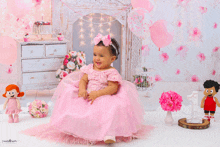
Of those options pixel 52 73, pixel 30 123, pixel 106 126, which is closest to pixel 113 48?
pixel 106 126

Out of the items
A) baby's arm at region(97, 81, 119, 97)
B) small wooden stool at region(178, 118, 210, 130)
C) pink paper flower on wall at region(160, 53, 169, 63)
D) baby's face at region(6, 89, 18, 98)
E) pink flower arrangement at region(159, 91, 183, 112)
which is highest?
pink paper flower on wall at region(160, 53, 169, 63)

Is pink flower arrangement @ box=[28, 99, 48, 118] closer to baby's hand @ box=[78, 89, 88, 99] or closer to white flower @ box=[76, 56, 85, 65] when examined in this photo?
baby's hand @ box=[78, 89, 88, 99]

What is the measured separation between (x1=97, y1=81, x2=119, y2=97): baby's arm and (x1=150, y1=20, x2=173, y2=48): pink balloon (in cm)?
241

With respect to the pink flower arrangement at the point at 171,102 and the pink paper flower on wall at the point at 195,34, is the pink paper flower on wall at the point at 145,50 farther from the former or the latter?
the pink flower arrangement at the point at 171,102

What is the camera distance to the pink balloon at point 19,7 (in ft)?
15.7

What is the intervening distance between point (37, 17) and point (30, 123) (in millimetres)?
2185

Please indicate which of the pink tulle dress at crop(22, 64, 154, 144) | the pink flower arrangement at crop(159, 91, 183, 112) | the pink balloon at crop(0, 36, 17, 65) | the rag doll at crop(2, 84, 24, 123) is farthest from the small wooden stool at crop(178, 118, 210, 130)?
the pink balloon at crop(0, 36, 17, 65)

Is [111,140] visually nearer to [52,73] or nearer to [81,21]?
[52,73]

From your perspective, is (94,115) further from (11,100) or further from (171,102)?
(11,100)

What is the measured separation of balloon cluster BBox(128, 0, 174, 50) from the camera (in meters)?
5.21

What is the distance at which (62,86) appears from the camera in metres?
3.16

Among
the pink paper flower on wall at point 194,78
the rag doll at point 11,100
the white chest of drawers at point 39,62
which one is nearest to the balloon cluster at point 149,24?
the pink paper flower on wall at point 194,78

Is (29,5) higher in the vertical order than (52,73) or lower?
higher

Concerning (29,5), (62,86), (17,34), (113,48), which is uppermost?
(29,5)
